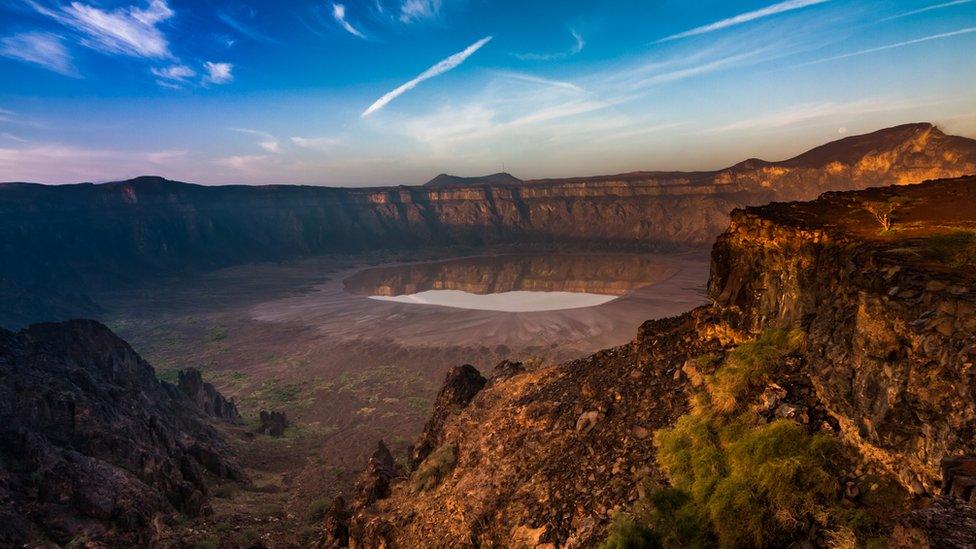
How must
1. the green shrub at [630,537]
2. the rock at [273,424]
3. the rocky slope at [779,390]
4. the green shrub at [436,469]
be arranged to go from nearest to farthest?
the rocky slope at [779,390] < the green shrub at [630,537] < the green shrub at [436,469] < the rock at [273,424]

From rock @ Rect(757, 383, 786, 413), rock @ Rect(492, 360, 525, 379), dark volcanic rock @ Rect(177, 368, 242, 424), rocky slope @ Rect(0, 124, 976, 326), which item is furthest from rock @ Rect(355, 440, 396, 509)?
rocky slope @ Rect(0, 124, 976, 326)

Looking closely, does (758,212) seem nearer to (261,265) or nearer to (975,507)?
(975,507)

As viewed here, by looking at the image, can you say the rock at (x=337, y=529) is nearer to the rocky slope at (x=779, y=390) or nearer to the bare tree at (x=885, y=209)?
the rocky slope at (x=779, y=390)

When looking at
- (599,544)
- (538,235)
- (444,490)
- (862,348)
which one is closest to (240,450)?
(444,490)

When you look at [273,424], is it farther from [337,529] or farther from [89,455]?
[337,529]

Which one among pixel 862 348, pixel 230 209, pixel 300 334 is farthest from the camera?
pixel 230 209

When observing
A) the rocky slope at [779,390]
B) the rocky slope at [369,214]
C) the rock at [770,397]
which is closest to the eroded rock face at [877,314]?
the rocky slope at [779,390]

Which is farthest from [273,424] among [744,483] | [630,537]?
[744,483]
